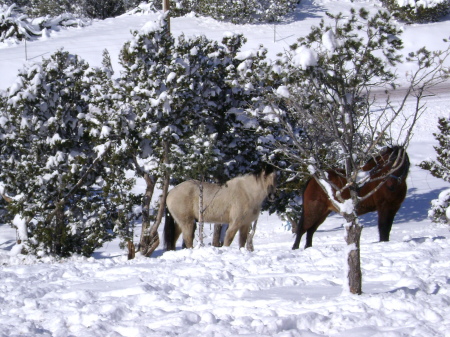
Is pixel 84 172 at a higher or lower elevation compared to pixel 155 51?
lower

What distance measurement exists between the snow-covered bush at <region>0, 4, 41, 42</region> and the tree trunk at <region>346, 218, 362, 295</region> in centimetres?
3561

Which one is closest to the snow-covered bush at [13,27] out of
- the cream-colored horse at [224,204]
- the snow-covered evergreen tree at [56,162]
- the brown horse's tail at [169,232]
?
the snow-covered evergreen tree at [56,162]

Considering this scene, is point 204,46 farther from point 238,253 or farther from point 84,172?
point 238,253

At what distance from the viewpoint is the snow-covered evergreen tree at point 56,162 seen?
15.1 metres

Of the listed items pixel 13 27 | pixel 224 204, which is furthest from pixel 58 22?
pixel 224 204

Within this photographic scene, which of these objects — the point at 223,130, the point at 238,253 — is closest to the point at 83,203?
the point at 223,130

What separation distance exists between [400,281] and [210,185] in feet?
21.8

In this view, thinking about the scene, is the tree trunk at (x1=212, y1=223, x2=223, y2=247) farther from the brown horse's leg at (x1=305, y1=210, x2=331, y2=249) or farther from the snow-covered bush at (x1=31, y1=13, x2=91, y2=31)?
the snow-covered bush at (x1=31, y1=13, x2=91, y2=31)

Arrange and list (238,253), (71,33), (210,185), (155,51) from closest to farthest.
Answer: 1. (238,253)
2. (210,185)
3. (155,51)
4. (71,33)

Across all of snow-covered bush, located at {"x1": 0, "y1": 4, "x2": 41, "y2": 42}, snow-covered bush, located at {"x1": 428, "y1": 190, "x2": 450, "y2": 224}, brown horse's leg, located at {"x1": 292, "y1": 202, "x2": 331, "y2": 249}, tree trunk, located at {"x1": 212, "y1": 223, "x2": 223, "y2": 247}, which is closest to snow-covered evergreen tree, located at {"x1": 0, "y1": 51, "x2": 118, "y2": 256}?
tree trunk, located at {"x1": 212, "y1": 223, "x2": 223, "y2": 247}

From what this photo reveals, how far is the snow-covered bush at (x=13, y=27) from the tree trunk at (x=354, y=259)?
117ft

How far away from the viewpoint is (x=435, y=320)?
5.13 m

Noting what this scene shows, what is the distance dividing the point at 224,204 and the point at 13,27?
3056 cm

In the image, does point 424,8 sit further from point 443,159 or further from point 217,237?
point 217,237
